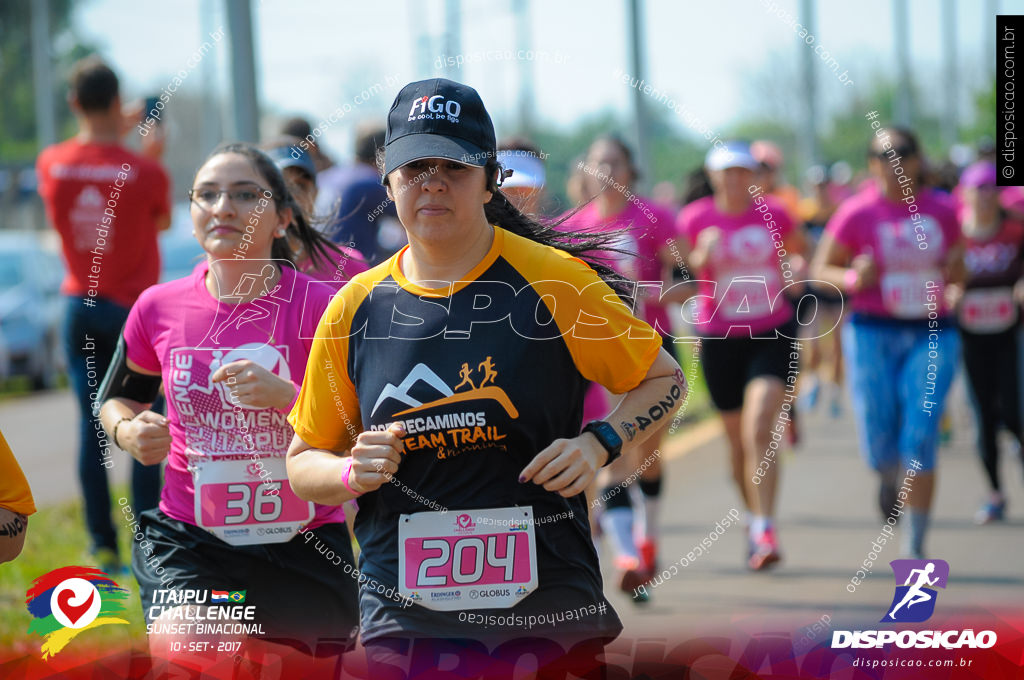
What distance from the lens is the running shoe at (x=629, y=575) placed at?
6148mm

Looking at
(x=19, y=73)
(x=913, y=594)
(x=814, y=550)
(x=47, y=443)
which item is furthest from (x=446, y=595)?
(x=19, y=73)

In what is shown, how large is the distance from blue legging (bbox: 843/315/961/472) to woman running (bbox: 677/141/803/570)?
45cm

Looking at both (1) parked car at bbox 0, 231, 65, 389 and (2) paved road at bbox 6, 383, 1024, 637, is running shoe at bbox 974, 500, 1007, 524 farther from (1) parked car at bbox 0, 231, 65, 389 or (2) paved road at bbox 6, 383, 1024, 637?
Answer: (1) parked car at bbox 0, 231, 65, 389

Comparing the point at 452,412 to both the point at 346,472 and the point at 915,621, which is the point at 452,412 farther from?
the point at 915,621

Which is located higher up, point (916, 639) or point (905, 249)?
point (905, 249)

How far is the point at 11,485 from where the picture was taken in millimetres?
3119

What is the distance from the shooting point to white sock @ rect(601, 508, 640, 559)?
6375mm

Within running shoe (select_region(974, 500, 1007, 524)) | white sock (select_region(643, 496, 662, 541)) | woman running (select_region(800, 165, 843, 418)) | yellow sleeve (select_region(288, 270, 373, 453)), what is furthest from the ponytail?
woman running (select_region(800, 165, 843, 418))

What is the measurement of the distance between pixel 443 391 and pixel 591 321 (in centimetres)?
40

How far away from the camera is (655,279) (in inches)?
269

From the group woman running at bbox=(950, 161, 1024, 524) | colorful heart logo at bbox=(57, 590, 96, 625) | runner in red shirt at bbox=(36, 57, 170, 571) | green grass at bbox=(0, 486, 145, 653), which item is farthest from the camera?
→ woman running at bbox=(950, 161, 1024, 524)

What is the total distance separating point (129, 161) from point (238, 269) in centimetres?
283

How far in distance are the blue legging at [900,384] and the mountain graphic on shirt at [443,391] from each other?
418 cm

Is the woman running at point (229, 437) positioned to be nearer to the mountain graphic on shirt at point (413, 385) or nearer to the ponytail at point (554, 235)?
the ponytail at point (554, 235)
